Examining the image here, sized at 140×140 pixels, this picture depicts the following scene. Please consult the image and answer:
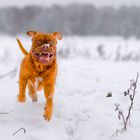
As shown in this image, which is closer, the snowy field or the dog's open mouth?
the snowy field

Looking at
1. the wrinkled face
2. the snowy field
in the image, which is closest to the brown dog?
the wrinkled face

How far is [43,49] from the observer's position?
3859 mm

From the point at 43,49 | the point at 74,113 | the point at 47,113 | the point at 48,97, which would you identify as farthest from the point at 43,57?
the point at 74,113

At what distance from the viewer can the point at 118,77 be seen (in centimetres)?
574

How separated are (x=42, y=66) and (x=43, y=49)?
217mm

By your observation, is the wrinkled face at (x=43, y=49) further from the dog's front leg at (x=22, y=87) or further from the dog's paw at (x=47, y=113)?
the dog's paw at (x=47, y=113)

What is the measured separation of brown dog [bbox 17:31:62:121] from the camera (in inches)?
153

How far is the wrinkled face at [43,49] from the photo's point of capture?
3865 mm

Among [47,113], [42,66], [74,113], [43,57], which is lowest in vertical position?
[74,113]

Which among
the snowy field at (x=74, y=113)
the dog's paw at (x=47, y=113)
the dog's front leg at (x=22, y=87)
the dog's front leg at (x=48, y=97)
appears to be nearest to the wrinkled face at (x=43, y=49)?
the dog's front leg at (x=48, y=97)

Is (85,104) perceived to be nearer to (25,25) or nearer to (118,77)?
(118,77)

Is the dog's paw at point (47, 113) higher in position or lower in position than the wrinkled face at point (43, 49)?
lower

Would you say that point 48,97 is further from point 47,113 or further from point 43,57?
point 43,57

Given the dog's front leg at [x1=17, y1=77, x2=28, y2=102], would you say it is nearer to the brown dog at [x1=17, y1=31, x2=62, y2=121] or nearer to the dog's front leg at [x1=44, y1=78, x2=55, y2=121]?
the brown dog at [x1=17, y1=31, x2=62, y2=121]
